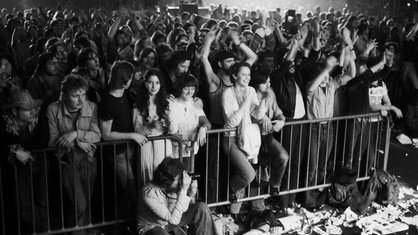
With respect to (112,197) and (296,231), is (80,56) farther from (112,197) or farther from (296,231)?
(296,231)

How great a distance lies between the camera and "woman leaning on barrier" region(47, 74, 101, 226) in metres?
4.96

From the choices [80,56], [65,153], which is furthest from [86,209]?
[80,56]

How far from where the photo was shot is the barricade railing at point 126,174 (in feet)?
16.5

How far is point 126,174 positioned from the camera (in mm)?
5309

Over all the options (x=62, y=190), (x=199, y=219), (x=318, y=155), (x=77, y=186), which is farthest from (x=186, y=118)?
(x=318, y=155)

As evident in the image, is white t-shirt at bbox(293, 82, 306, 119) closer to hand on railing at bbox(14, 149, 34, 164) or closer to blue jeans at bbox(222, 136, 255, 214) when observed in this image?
blue jeans at bbox(222, 136, 255, 214)

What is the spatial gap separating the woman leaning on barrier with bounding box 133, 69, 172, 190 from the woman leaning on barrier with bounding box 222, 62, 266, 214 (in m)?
0.77

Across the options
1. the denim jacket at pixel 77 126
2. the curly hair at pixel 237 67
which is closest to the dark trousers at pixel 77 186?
the denim jacket at pixel 77 126

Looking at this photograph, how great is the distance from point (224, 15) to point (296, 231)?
1043cm

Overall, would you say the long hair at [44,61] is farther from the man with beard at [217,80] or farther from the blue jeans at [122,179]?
the man with beard at [217,80]

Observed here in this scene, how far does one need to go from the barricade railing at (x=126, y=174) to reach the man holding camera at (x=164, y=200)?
1.69 feet

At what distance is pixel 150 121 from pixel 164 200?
2.94 ft

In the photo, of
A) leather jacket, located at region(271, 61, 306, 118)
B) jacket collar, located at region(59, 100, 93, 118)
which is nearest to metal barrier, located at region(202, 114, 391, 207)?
leather jacket, located at region(271, 61, 306, 118)

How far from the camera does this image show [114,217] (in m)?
5.52
